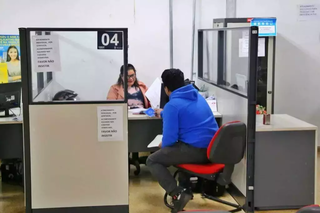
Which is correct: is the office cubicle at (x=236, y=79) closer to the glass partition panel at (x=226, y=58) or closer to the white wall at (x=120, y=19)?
the glass partition panel at (x=226, y=58)


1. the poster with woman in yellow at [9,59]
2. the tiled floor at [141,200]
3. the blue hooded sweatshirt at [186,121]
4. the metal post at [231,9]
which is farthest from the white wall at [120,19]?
the blue hooded sweatshirt at [186,121]

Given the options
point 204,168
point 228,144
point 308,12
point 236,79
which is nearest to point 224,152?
point 228,144

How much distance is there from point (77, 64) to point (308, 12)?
2978 mm

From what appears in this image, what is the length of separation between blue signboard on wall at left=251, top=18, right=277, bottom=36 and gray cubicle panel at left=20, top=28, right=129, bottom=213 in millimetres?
2236

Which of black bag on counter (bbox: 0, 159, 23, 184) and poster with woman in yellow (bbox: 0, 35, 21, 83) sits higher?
poster with woman in yellow (bbox: 0, 35, 21, 83)

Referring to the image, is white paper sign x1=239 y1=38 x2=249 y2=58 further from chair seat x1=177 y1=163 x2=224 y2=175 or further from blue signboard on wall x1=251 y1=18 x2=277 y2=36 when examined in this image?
blue signboard on wall x1=251 y1=18 x2=277 y2=36

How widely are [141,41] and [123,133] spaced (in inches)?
87.5

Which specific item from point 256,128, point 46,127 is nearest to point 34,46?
point 46,127

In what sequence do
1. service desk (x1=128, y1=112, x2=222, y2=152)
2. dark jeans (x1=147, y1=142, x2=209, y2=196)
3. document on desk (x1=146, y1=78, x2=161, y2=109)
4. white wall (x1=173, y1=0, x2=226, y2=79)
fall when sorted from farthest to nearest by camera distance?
white wall (x1=173, y1=0, x2=226, y2=79), document on desk (x1=146, y1=78, x2=161, y2=109), service desk (x1=128, y1=112, x2=222, y2=152), dark jeans (x1=147, y1=142, x2=209, y2=196)

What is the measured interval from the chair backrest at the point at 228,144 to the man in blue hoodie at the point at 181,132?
0.18 m

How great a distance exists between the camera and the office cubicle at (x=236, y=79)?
10.7 ft

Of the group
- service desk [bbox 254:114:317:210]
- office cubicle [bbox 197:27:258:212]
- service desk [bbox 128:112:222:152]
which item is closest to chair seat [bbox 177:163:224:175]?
office cubicle [bbox 197:27:258:212]

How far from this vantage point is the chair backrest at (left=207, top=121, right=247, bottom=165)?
3074 millimetres

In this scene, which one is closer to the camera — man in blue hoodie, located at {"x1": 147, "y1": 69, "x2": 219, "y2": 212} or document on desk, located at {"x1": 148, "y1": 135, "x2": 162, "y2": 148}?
man in blue hoodie, located at {"x1": 147, "y1": 69, "x2": 219, "y2": 212}
